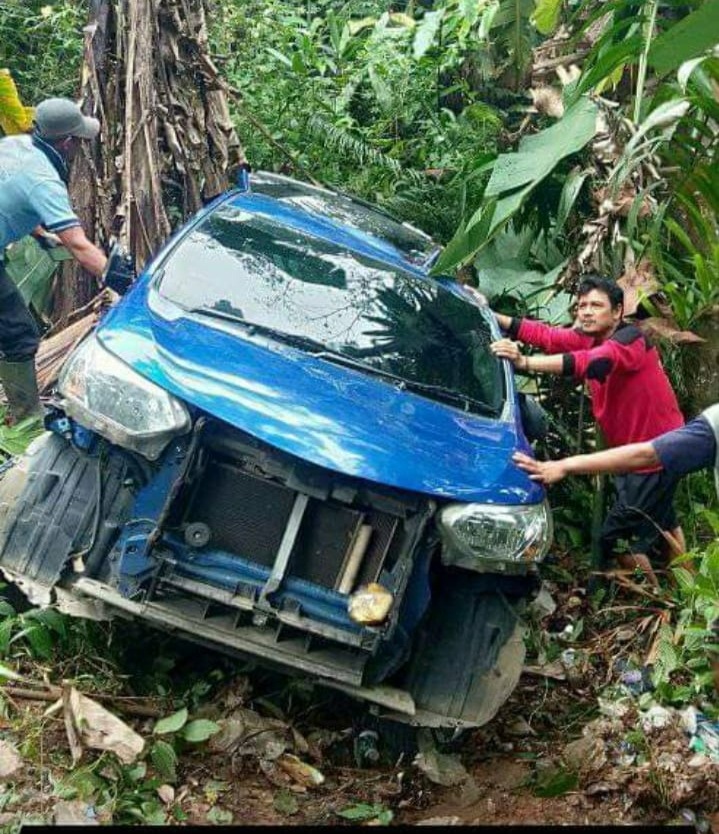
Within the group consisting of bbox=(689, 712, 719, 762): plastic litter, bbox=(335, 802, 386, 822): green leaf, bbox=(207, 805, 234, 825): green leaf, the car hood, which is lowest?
bbox=(207, 805, 234, 825): green leaf

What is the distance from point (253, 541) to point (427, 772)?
1.00 m

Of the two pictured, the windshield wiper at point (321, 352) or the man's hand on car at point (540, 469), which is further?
the windshield wiper at point (321, 352)

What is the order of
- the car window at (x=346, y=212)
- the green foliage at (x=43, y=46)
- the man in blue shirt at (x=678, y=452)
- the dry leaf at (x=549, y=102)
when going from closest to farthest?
the man in blue shirt at (x=678, y=452) < the car window at (x=346, y=212) < the dry leaf at (x=549, y=102) < the green foliage at (x=43, y=46)

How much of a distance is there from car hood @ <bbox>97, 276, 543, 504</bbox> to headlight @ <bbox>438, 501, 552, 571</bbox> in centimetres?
5

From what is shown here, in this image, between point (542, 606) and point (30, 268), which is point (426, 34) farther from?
point (542, 606)

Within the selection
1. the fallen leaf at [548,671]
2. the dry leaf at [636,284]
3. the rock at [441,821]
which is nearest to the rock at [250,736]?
the rock at [441,821]

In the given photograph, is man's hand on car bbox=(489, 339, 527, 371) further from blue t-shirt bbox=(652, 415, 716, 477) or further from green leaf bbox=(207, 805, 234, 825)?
green leaf bbox=(207, 805, 234, 825)

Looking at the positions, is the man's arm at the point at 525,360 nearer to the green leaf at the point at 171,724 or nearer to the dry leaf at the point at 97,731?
the green leaf at the point at 171,724

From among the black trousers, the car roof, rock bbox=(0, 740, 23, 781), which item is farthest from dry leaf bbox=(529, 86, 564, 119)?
rock bbox=(0, 740, 23, 781)

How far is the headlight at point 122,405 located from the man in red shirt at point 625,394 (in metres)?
1.74

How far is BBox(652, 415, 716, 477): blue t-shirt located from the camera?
122 inches

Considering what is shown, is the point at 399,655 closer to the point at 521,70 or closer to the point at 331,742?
the point at 331,742

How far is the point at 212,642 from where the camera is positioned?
3.23 metres

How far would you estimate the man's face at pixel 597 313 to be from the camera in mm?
4520
